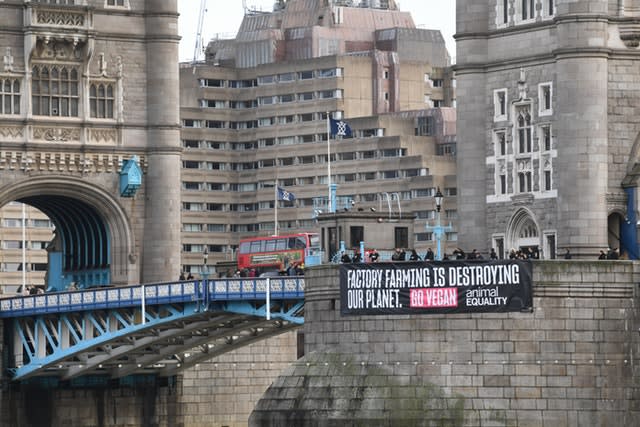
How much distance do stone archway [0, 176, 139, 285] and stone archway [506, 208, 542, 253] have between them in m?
36.4

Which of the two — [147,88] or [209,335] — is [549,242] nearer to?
[209,335]

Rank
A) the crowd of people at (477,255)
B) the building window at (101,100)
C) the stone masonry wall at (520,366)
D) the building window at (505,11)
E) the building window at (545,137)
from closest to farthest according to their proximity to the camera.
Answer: the stone masonry wall at (520,366)
the crowd of people at (477,255)
the building window at (545,137)
the building window at (505,11)
the building window at (101,100)

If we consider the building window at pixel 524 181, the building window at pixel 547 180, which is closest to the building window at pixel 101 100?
the building window at pixel 524 181

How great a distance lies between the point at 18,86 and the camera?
136000 mm

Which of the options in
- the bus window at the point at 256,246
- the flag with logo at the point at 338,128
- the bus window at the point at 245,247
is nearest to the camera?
the flag with logo at the point at 338,128

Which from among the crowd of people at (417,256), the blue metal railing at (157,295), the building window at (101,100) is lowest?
the blue metal railing at (157,295)

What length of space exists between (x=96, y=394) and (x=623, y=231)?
40.7m

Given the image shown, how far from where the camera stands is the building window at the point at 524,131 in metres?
106

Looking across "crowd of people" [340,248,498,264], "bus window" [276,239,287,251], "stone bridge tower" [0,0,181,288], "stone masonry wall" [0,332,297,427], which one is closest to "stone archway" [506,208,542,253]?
"crowd of people" [340,248,498,264]

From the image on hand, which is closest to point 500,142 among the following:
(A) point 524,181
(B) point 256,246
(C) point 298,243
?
(A) point 524,181

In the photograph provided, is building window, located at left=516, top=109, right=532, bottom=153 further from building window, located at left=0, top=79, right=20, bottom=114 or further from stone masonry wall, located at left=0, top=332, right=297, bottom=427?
building window, located at left=0, top=79, right=20, bottom=114

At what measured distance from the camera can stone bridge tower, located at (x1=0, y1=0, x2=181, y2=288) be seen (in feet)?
446

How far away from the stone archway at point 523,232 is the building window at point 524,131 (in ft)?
8.47

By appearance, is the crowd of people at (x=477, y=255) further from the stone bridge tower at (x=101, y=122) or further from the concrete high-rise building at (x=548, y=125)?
the stone bridge tower at (x=101, y=122)
